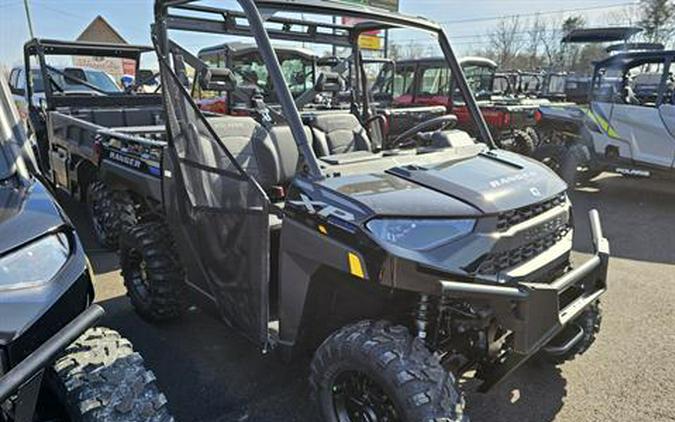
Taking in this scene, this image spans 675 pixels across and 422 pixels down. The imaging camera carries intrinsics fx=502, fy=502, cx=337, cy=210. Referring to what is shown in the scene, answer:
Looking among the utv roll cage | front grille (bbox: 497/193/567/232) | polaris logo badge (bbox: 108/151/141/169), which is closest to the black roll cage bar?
front grille (bbox: 497/193/567/232)

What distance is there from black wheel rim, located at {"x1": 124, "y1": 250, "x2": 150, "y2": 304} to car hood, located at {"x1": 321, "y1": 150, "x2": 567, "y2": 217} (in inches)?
76.9

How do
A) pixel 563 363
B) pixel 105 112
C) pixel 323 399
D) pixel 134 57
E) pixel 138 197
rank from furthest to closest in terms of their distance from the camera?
pixel 134 57 < pixel 105 112 < pixel 138 197 < pixel 563 363 < pixel 323 399

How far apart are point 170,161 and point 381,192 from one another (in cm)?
156

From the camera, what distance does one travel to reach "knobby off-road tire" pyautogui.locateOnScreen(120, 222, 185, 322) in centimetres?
337

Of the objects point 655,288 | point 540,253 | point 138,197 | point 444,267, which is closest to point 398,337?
point 444,267

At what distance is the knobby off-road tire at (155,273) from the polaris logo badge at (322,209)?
1.50m

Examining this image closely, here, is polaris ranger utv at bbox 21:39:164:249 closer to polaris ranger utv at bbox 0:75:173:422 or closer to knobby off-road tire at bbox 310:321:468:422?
polaris ranger utv at bbox 0:75:173:422

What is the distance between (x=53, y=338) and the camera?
1.42 meters

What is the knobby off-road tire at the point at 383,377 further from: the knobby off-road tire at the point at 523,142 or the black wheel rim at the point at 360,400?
the knobby off-road tire at the point at 523,142

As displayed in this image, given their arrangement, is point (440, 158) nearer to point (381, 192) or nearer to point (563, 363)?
point (381, 192)

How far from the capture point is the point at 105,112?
627cm

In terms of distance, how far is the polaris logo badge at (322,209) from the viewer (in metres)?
2.08

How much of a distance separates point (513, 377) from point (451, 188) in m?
1.46

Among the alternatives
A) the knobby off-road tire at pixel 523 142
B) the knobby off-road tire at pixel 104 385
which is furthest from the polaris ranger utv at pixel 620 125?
the knobby off-road tire at pixel 104 385
